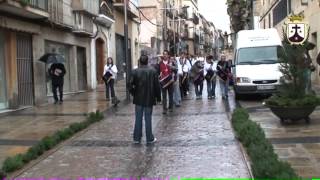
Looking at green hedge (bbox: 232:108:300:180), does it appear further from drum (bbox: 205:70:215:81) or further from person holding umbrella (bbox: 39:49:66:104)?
person holding umbrella (bbox: 39:49:66:104)

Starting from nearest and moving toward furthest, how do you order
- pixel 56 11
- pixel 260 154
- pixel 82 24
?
pixel 260 154, pixel 56 11, pixel 82 24

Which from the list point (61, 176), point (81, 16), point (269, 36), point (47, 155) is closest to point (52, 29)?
point (81, 16)

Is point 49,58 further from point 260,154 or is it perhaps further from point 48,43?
point 260,154

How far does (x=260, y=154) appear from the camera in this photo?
324 inches

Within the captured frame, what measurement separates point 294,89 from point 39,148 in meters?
5.56

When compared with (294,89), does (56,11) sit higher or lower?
higher

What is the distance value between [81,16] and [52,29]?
3970 millimetres

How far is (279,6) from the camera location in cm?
4116

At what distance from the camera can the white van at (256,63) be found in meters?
19.1

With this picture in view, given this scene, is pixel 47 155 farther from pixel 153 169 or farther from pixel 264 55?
pixel 264 55

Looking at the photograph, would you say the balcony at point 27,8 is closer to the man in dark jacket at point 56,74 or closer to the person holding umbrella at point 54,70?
the person holding umbrella at point 54,70

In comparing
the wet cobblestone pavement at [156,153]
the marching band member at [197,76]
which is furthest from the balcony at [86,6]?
the wet cobblestone pavement at [156,153]

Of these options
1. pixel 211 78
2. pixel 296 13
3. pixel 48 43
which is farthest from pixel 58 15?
pixel 296 13

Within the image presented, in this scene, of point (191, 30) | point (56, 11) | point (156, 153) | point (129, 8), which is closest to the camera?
point (156, 153)
